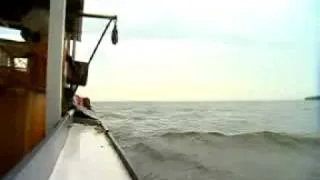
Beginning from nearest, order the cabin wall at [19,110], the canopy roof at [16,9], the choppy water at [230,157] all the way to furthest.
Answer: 1. the cabin wall at [19,110]
2. the canopy roof at [16,9]
3. the choppy water at [230,157]

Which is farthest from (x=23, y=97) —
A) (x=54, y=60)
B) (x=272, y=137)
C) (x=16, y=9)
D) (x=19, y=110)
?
(x=272, y=137)

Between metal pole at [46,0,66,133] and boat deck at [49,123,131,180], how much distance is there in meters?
0.39

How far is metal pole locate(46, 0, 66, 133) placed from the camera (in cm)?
508

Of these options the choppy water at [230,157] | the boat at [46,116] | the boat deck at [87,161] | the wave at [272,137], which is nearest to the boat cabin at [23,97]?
the boat at [46,116]

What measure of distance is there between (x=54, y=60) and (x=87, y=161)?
1.14 meters

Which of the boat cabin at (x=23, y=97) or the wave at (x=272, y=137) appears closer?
the boat cabin at (x=23, y=97)

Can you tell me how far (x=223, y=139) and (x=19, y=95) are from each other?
19755 mm

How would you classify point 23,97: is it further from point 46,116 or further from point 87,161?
point 87,161

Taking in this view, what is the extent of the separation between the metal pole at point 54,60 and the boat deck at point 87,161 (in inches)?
15.3

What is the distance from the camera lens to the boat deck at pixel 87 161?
3.97 m

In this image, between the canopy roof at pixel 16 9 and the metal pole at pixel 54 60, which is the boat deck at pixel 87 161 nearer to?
the metal pole at pixel 54 60

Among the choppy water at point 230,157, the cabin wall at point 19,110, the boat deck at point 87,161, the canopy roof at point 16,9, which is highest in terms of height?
the canopy roof at point 16,9

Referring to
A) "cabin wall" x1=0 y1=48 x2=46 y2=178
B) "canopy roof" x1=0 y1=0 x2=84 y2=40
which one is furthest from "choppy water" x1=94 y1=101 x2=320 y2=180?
"cabin wall" x1=0 y1=48 x2=46 y2=178

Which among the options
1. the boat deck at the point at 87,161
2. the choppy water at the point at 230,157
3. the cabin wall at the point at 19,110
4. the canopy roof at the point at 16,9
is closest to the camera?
the boat deck at the point at 87,161
